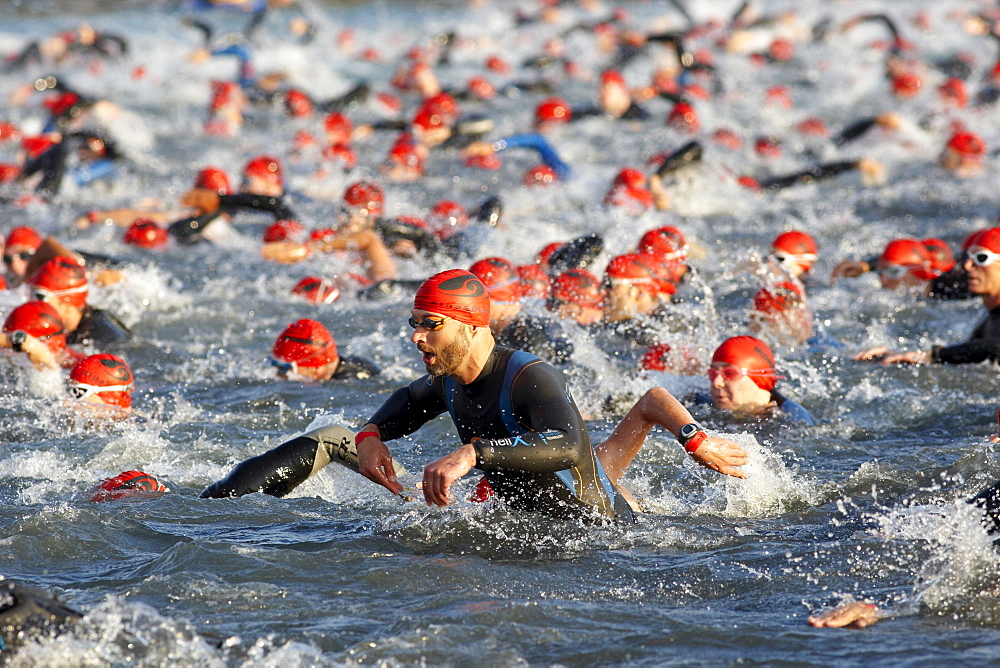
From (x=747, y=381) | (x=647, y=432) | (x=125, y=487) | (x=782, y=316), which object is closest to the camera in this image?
(x=647, y=432)

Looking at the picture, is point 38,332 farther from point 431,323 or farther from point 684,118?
point 684,118

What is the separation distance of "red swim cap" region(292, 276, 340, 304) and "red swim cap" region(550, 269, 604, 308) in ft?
7.79

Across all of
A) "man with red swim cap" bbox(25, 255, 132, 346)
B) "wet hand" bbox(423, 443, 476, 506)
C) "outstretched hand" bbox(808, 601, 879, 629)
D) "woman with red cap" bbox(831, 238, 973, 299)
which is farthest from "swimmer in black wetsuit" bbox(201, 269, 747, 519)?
"woman with red cap" bbox(831, 238, 973, 299)

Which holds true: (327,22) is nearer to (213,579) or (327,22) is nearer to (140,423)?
(140,423)

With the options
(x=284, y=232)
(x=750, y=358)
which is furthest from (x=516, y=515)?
(x=284, y=232)

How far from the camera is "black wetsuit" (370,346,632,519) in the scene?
169 inches

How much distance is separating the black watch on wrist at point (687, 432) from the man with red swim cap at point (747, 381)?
2092mm

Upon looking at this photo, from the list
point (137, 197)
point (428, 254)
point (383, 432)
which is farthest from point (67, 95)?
point (383, 432)

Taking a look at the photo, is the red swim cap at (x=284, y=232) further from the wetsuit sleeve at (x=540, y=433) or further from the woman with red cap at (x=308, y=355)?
the wetsuit sleeve at (x=540, y=433)

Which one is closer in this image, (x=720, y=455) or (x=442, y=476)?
(x=442, y=476)

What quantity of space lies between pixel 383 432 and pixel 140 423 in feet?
9.37

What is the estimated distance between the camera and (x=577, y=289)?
852cm

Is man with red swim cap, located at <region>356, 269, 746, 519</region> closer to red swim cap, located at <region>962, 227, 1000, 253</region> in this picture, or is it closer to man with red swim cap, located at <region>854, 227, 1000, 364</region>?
man with red swim cap, located at <region>854, 227, 1000, 364</region>

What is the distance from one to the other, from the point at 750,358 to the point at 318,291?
15.2 ft
